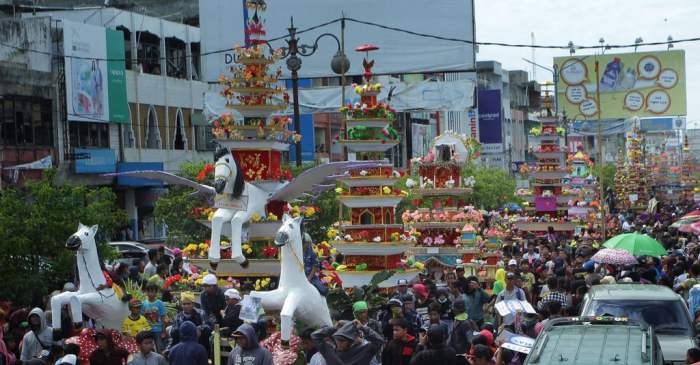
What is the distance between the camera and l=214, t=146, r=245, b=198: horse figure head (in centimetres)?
1948

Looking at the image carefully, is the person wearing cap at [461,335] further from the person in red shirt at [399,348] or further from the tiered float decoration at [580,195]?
the tiered float decoration at [580,195]

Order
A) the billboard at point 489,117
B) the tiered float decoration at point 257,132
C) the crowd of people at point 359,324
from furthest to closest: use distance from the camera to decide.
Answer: the billboard at point 489,117, the tiered float decoration at point 257,132, the crowd of people at point 359,324

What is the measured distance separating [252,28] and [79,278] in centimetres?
629

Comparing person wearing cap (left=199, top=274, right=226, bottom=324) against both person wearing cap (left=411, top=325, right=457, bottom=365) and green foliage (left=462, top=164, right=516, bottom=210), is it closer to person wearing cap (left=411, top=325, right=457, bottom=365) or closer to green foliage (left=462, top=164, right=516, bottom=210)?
person wearing cap (left=411, top=325, right=457, bottom=365)

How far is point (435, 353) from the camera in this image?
11398 mm

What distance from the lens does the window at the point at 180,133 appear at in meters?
55.5

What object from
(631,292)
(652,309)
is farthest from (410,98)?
(652,309)

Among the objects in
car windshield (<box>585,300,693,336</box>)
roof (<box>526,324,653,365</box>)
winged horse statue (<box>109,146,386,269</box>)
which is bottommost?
car windshield (<box>585,300,693,336</box>)

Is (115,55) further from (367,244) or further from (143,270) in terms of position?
(367,244)

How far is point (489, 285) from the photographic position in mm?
26062

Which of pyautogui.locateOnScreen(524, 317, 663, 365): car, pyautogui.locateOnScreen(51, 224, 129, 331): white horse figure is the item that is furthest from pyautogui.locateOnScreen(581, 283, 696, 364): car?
pyautogui.locateOnScreen(51, 224, 129, 331): white horse figure

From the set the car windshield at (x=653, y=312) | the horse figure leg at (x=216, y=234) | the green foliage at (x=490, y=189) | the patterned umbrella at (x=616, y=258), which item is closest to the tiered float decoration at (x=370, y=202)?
the horse figure leg at (x=216, y=234)

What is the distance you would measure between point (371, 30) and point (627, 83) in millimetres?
21936

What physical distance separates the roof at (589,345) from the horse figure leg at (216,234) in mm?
8010
